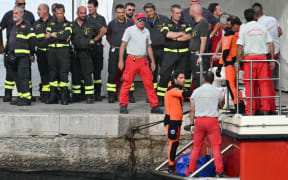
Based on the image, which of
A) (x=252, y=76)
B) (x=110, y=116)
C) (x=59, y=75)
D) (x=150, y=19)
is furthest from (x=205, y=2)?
(x=252, y=76)

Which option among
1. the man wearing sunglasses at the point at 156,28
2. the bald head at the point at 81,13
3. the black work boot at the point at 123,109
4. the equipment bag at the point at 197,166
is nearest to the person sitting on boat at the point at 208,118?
the equipment bag at the point at 197,166

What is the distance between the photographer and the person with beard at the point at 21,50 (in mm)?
10148

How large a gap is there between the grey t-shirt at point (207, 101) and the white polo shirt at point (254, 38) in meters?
0.69

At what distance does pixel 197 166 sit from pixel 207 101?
852 millimetres

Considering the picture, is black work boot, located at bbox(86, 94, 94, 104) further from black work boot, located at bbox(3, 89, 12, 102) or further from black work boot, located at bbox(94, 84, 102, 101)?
black work boot, located at bbox(3, 89, 12, 102)

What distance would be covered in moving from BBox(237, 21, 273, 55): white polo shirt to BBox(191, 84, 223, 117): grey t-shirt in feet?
2.26

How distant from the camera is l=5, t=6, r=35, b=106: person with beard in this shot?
1015 cm

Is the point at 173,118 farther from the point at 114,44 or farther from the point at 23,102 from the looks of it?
the point at 23,102

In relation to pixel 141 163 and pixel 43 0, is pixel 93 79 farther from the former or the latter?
A: pixel 141 163

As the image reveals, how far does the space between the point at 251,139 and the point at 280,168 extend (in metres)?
0.44

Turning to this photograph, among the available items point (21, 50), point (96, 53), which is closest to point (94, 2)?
point (96, 53)

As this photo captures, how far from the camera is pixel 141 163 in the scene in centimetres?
879

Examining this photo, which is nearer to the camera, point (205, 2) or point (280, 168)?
point (280, 168)

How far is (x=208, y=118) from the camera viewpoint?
6.99 metres
